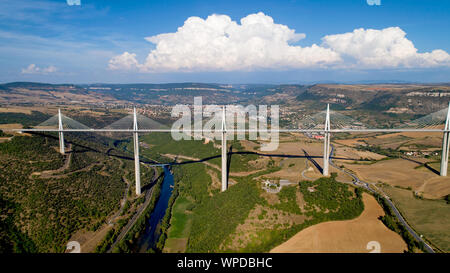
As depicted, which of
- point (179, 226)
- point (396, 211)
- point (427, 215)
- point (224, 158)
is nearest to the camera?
point (427, 215)

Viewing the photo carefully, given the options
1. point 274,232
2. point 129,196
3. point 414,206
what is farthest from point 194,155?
point 414,206

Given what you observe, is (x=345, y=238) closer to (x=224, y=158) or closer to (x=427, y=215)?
(x=427, y=215)

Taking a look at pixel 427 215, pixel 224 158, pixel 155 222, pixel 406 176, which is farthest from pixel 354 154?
pixel 155 222

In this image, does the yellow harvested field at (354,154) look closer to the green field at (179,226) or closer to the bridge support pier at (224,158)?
the bridge support pier at (224,158)

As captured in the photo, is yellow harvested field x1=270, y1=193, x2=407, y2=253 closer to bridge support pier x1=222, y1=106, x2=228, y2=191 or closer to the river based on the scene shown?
the river

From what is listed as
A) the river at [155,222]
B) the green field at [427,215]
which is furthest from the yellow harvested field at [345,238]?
the river at [155,222]
